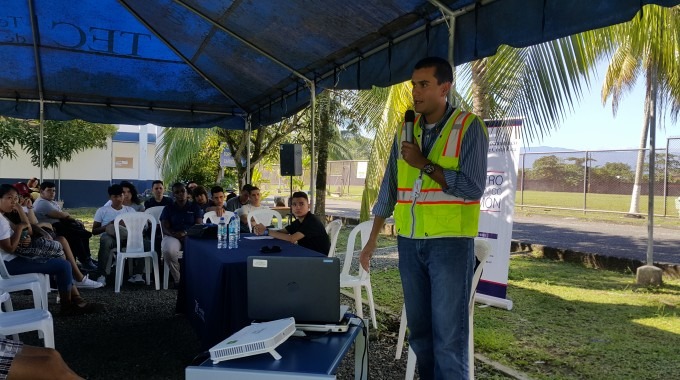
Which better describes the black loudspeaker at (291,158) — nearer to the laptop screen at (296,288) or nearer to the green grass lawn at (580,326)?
the green grass lawn at (580,326)

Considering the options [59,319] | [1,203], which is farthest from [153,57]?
[59,319]

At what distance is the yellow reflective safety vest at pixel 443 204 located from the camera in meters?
2.23

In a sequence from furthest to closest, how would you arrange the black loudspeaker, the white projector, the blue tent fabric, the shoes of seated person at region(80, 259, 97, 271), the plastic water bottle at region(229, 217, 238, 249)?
the shoes of seated person at region(80, 259, 97, 271), the black loudspeaker, the plastic water bottle at region(229, 217, 238, 249), the blue tent fabric, the white projector

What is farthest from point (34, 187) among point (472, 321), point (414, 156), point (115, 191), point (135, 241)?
point (414, 156)

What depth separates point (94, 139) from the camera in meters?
17.6

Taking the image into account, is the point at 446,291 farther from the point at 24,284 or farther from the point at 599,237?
the point at 599,237

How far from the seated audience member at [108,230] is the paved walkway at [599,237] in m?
7.32

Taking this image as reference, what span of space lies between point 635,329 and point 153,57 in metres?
6.13

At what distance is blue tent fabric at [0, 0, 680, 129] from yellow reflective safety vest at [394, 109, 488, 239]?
96cm

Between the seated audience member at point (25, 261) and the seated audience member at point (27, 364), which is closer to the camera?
the seated audience member at point (27, 364)

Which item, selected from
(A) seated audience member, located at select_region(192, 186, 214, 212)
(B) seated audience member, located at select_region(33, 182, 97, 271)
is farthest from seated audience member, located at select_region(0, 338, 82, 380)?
(A) seated audience member, located at select_region(192, 186, 214, 212)

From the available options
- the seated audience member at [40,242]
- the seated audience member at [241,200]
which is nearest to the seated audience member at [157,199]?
the seated audience member at [241,200]

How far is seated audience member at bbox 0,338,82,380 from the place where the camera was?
2137 millimetres

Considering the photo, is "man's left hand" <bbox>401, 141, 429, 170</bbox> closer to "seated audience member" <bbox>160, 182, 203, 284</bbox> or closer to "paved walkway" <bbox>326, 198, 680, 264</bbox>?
"seated audience member" <bbox>160, 182, 203, 284</bbox>
